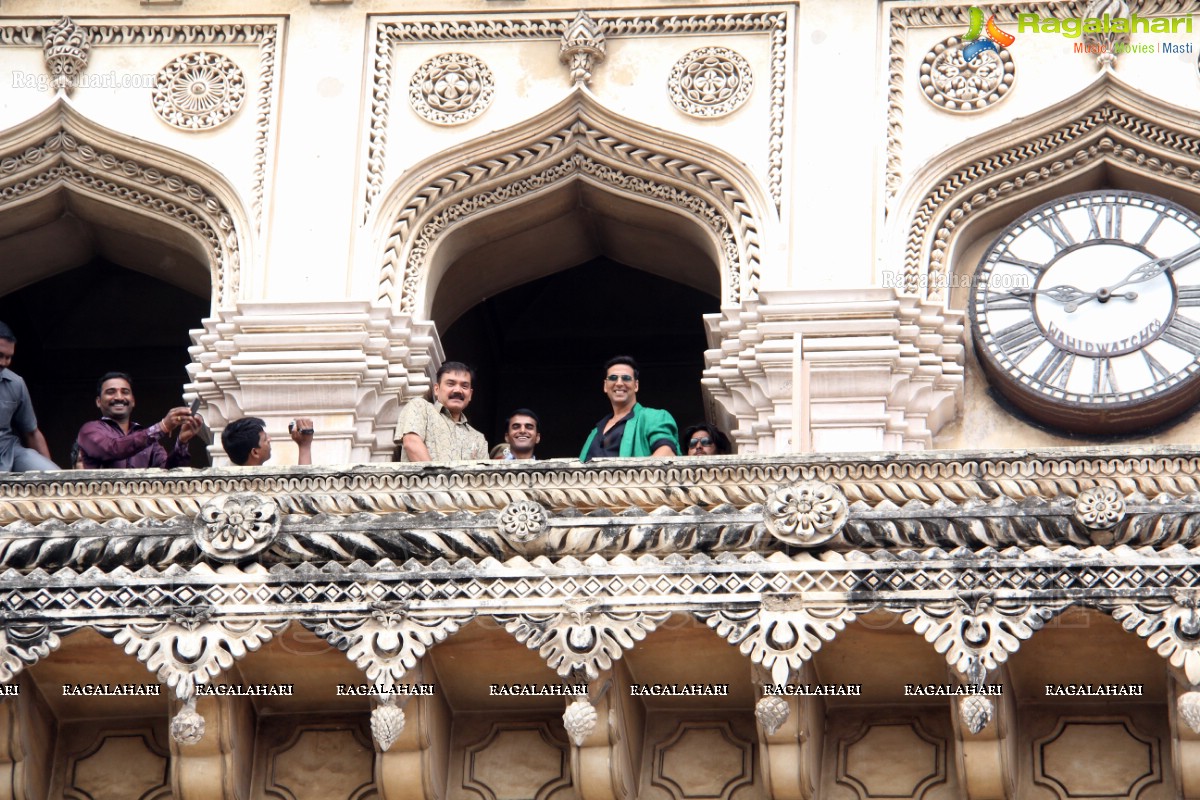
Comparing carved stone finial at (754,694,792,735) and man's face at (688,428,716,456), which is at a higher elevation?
man's face at (688,428,716,456)

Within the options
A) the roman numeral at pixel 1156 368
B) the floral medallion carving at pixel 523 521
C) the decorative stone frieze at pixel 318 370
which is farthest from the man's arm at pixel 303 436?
the roman numeral at pixel 1156 368

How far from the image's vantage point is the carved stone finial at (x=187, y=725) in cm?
1227

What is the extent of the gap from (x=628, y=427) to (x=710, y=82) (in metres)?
2.48

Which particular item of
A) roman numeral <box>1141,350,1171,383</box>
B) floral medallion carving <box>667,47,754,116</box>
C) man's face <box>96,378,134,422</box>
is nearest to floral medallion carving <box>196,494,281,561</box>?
man's face <box>96,378,134,422</box>

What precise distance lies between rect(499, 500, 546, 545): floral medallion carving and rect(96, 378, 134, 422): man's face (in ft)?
9.35

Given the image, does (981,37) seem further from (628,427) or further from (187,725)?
(187,725)

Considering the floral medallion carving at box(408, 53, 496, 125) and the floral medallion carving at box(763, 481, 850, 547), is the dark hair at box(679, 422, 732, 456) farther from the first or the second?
the floral medallion carving at box(763, 481, 850, 547)

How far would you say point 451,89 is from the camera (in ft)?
53.2

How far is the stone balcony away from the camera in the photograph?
12.1 meters

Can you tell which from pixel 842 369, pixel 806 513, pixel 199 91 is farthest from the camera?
pixel 199 91

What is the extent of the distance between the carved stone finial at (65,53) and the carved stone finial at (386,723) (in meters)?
5.39

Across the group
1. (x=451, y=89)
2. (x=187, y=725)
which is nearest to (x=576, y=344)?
(x=451, y=89)

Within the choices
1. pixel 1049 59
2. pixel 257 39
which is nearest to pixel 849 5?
pixel 1049 59

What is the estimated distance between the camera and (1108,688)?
1254 centimetres
